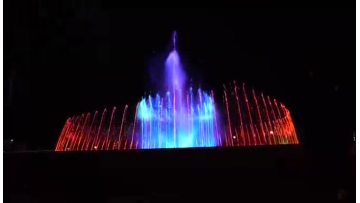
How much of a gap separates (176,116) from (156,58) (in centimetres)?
87

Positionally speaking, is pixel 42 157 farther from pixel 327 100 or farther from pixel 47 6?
pixel 327 100

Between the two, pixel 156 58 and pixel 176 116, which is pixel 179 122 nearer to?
pixel 176 116

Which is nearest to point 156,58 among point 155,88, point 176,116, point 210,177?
point 155,88

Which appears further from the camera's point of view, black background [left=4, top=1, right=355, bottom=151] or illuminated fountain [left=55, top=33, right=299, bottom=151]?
illuminated fountain [left=55, top=33, right=299, bottom=151]

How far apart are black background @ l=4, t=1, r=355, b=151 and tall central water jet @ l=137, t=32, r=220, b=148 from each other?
0.31 m

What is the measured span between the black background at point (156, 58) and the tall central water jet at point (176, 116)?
31cm

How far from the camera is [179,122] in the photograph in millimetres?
5066

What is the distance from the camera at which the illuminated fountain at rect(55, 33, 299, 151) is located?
14.5 feet

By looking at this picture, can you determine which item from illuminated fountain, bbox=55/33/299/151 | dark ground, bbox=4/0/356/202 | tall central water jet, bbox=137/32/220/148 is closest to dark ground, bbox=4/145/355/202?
dark ground, bbox=4/0/356/202

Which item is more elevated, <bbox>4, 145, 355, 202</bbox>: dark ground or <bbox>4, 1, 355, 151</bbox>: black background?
<bbox>4, 1, 355, 151</bbox>: black background

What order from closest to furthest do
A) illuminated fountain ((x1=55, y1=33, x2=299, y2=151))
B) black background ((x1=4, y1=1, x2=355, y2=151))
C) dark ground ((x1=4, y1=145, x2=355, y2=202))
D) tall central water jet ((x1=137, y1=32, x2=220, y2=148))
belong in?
1. dark ground ((x1=4, y1=145, x2=355, y2=202))
2. black background ((x1=4, y1=1, x2=355, y2=151))
3. illuminated fountain ((x1=55, y1=33, x2=299, y2=151))
4. tall central water jet ((x1=137, y1=32, x2=220, y2=148))

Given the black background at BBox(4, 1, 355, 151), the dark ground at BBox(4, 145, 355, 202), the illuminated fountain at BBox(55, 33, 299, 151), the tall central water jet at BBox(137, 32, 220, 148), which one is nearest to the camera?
the dark ground at BBox(4, 145, 355, 202)

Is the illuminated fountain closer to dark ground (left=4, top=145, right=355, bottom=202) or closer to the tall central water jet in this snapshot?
the tall central water jet

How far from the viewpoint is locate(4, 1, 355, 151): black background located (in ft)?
9.71
